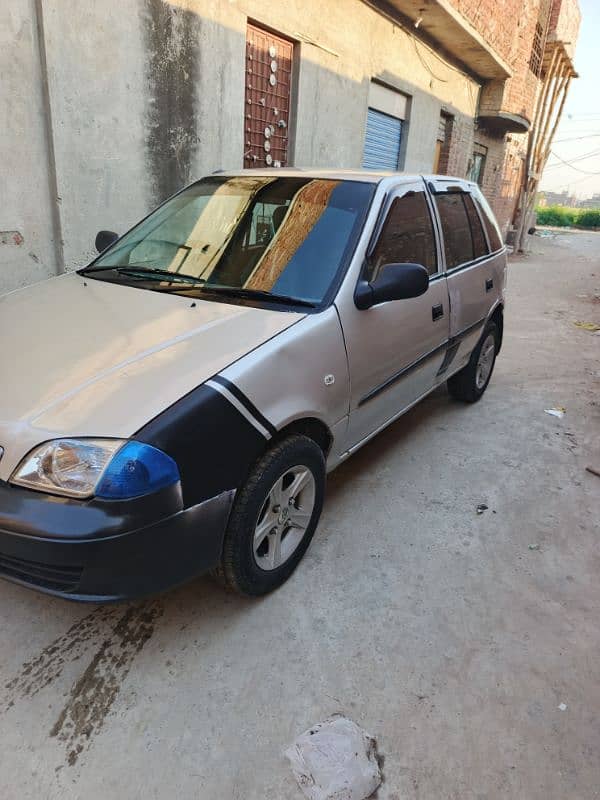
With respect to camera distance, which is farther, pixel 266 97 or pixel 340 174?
pixel 266 97

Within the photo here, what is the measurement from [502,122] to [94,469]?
16.4 metres

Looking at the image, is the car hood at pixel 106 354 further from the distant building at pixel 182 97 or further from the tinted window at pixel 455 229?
the distant building at pixel 182 97

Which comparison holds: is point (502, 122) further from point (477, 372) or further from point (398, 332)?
point (398, 332)

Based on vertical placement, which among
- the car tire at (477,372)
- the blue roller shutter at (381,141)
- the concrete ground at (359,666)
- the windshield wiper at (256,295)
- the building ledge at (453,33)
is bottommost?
the concrete ground at (359,666)

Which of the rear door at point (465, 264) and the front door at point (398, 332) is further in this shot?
the rear door at point (465, 264)

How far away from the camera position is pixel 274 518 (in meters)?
→ 2.38

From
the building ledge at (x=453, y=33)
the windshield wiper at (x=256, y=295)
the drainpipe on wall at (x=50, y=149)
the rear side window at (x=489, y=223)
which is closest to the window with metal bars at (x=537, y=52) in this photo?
the building ledge at (x=453, y=33)

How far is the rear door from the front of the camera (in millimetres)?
3713

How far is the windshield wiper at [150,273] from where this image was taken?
2811mm

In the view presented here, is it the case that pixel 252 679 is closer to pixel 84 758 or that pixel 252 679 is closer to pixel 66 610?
pixel 84 758

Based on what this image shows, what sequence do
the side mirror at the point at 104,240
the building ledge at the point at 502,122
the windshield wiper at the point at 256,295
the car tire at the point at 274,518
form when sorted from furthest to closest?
the building ledge at the point at 502,122 < the side mirror at the point at 104,240 < the windshield wiper at the point at 256,295 < the car tire at the point at 274,518

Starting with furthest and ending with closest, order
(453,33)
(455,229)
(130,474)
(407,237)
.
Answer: (453,33), (455,229), (407,237), (130,474)

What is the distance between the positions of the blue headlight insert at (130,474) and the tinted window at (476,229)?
10.7 feet

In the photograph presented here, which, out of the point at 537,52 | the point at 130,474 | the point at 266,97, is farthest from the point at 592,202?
the point at 130,474
